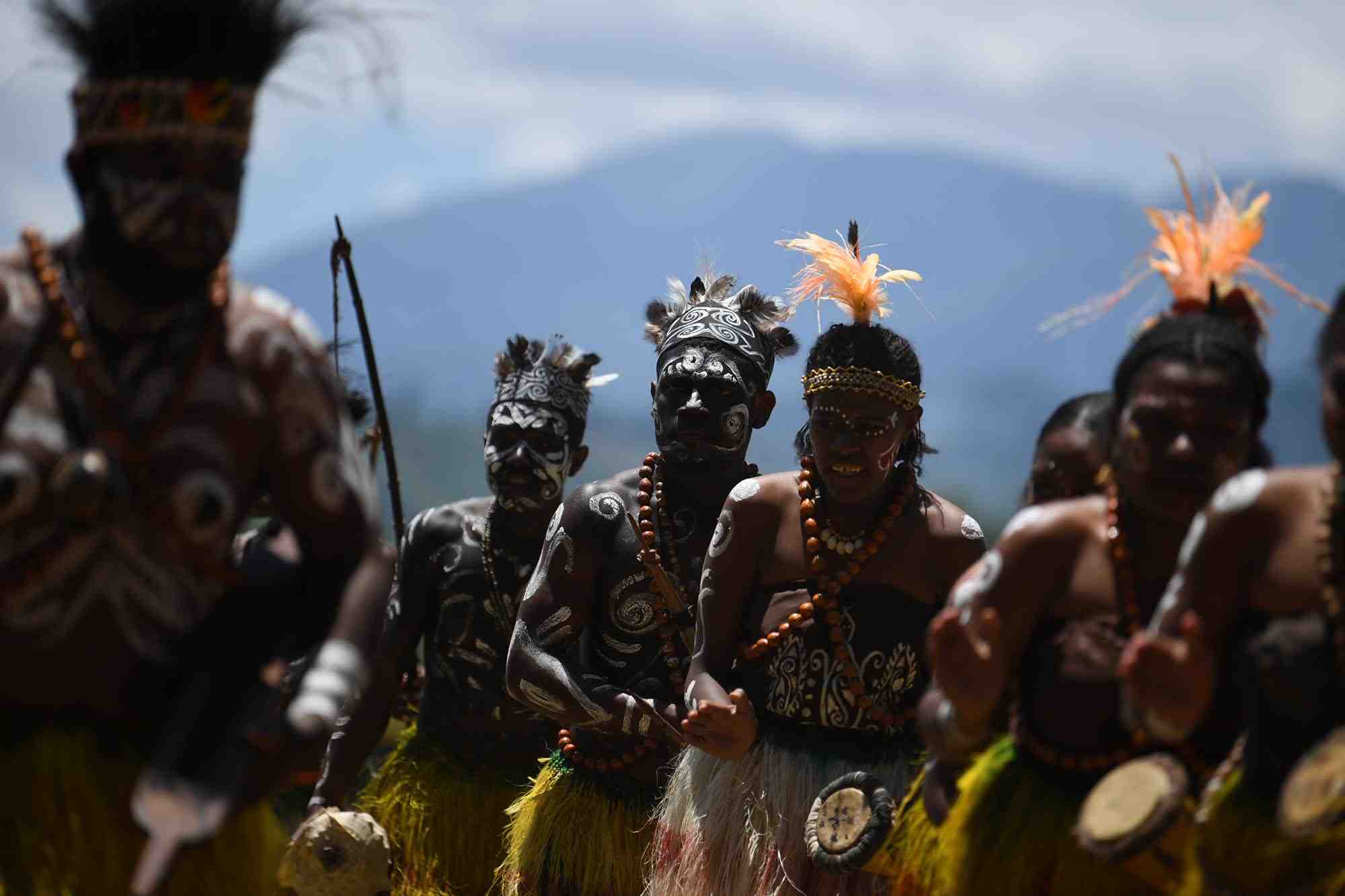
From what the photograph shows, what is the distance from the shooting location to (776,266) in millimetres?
79500

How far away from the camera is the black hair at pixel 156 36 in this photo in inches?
142

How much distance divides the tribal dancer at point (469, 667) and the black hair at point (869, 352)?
61.5 inches

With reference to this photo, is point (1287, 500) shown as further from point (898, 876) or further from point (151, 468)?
point (151, 468)

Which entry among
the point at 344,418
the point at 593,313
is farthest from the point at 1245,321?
the point at 593,313

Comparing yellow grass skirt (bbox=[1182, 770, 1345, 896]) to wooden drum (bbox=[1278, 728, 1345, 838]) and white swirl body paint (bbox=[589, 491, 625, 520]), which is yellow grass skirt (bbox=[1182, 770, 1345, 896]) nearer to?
wooden drum (bbox=[1278, 728, 1345, 838])

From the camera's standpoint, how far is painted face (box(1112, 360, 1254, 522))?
3.74 metres

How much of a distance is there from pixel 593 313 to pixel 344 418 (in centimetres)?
11976

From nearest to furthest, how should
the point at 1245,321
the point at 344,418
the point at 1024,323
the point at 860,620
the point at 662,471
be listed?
the point at 344,418 → the point at 1245,321 → the point at 860,620 → the point at 662,471 → the point at 1024,323

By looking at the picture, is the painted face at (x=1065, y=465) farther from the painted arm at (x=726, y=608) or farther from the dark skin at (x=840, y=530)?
the painted arm at (x=726, y=608)

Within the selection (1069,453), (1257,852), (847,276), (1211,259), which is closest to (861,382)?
(847,276)

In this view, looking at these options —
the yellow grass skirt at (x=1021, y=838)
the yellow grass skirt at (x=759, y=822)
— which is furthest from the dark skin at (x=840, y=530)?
the yellow grass skirt at (x=1021, y=838)

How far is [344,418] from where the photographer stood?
12.3 ft

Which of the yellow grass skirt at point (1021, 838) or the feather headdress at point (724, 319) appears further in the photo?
the feather headdress at point (724, 319)

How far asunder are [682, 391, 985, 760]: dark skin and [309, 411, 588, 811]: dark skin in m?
1.57
